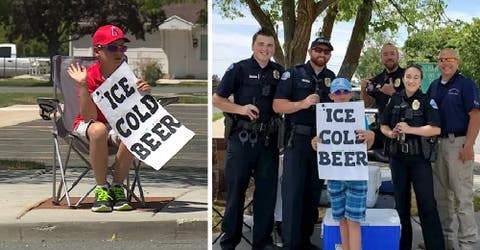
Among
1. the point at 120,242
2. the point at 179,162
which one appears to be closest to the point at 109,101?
the point at 120,242

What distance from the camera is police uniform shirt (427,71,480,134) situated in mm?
4910

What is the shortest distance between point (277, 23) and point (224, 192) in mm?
Result: 1623

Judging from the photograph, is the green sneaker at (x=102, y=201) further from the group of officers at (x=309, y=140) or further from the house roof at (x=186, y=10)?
the house roof at (x=186, y=10)

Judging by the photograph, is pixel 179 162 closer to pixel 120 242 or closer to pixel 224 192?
pixel 120 242

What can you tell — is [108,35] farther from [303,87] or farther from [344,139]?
[344,139]

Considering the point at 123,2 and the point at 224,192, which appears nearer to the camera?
the point at 224,192

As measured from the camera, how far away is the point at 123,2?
271 inches

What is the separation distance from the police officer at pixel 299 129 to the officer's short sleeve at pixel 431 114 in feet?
2.12

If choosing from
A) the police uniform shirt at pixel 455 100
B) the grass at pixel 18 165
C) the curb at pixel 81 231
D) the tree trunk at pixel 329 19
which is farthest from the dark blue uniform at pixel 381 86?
the grass at pixel 18 165

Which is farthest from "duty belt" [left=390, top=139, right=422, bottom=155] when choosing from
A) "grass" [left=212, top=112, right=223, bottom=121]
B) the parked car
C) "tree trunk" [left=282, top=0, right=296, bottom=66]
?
the parked car

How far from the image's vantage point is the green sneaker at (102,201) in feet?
20.6

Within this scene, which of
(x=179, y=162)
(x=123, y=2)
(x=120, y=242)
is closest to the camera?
(x=120, y=242)

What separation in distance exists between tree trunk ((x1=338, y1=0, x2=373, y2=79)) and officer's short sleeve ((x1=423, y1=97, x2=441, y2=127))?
1.98 ft

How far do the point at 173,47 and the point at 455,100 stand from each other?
271 cm
